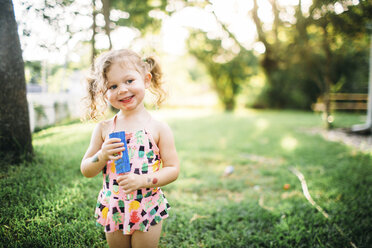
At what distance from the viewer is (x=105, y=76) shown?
1.49 m

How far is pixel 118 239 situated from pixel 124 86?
38.0 inches

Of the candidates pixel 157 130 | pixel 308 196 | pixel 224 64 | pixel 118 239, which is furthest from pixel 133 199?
pixel 224 64

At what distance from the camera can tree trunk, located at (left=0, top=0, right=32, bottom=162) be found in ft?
6.15

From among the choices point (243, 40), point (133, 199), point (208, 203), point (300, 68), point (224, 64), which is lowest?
point (208, 203)

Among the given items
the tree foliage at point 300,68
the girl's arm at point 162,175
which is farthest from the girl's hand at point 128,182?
the tree foliage at point 300,68

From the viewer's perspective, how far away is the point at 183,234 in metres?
2.29

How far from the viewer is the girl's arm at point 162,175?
1327mm

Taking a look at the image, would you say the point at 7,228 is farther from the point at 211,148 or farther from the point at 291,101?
the point at 291,101

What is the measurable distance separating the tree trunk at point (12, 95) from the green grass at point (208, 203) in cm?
15

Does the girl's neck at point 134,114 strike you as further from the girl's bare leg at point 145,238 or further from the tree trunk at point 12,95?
Answer: the tree trunk at point 12,95

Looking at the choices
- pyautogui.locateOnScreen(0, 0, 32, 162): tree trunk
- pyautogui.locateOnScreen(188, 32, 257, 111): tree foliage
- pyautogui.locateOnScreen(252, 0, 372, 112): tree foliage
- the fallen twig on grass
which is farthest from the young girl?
pyautogui.locateOnScreen(188, 32, 257, 111): tree foliage

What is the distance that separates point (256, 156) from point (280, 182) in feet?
4.83

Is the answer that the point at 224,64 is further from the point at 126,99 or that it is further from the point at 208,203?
the point at 126,99

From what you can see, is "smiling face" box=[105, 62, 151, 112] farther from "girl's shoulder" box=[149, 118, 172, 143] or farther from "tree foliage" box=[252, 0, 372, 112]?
"tree foliage" box=[252, 0, 372, 112]
